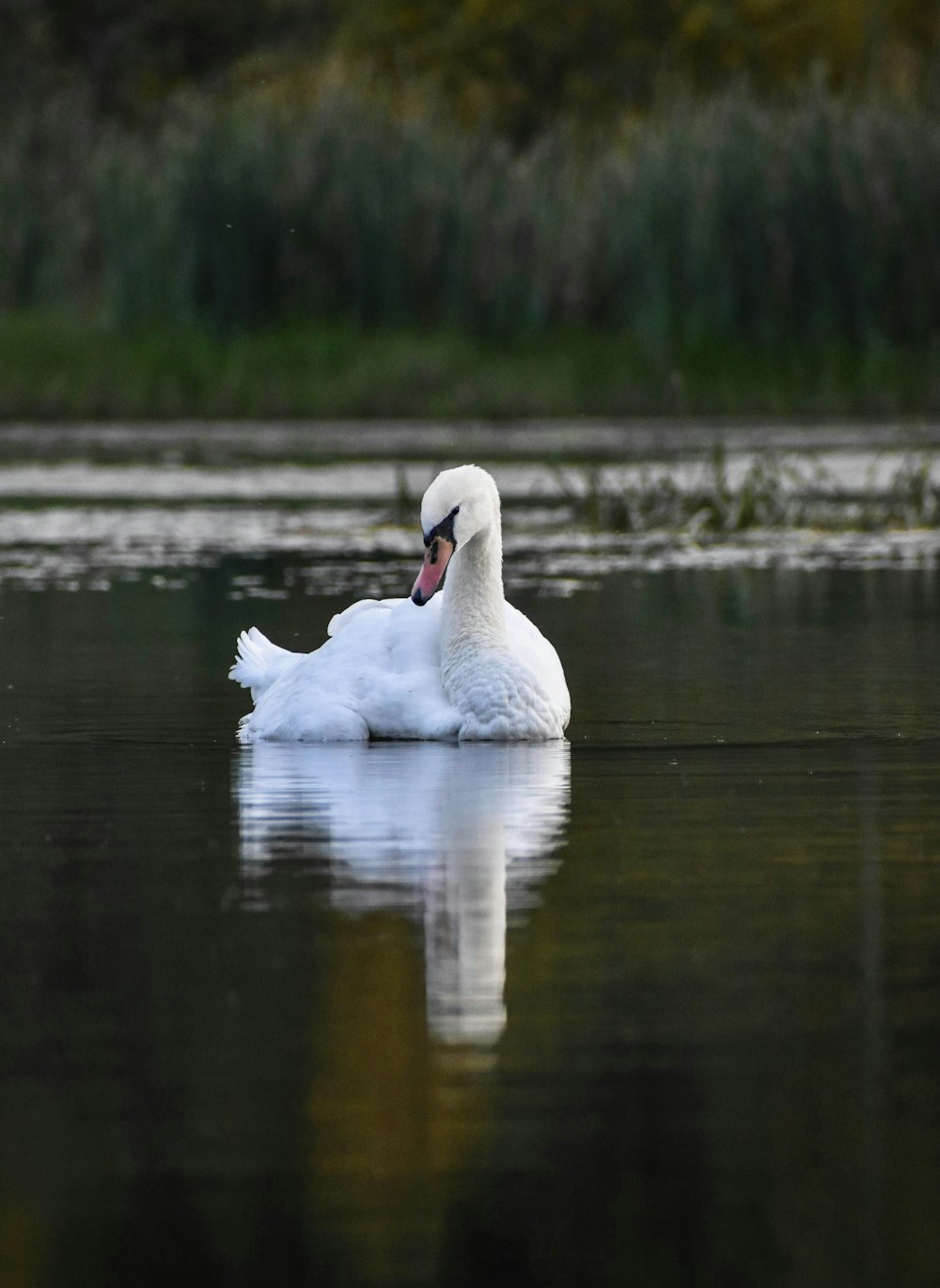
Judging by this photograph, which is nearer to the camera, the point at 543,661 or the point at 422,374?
the point at 543,661

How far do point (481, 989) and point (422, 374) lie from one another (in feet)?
72.4

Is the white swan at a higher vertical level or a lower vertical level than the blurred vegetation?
lower

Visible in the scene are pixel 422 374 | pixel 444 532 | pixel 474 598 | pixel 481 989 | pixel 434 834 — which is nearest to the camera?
pixel 481 989

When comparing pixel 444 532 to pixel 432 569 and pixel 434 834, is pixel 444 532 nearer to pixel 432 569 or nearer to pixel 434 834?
pixel 432 569

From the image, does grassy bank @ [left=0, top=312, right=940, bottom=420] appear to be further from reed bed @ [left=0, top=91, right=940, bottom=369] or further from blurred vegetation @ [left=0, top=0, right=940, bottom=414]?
reed bed @ [left=0, top=91, right=940, bottom=369]

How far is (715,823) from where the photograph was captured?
795 centimetres

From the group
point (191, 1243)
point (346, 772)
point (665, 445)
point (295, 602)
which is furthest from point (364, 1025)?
point (665, 445)

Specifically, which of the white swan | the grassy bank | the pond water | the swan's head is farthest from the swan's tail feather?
the grassy bank

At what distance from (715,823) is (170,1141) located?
10.9ft

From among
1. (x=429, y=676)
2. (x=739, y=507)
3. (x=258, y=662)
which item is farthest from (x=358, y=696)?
(x=739, y=507)

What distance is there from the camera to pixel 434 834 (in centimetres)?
773

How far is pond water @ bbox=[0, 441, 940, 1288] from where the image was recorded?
4.39m

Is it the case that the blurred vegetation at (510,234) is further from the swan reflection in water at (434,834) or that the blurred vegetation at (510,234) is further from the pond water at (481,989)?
the swan reflection in water at (434,834)

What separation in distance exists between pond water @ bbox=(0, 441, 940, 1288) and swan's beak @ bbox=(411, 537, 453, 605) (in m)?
0.63
